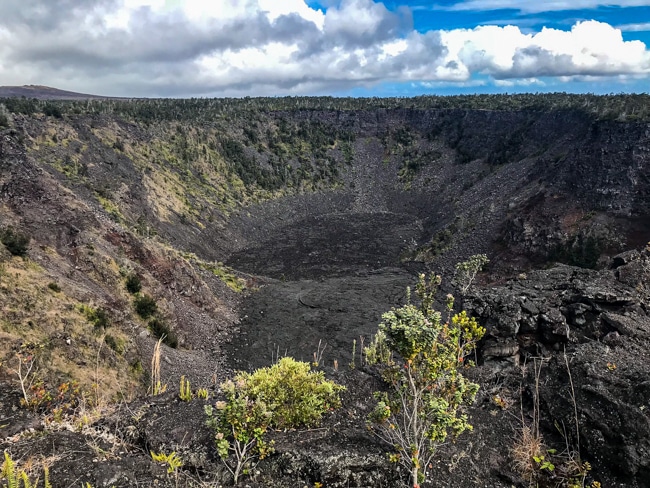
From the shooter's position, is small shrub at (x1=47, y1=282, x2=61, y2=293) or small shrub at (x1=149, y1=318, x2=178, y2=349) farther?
small shrub at (x1=149, y1=318, x2=178, y2=349)

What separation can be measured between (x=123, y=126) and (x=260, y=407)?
58.3 metres

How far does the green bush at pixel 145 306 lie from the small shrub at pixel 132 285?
42 cm

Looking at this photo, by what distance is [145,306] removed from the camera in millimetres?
22938

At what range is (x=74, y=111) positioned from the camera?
55062mm

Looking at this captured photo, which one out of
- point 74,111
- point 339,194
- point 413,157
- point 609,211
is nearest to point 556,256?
point 609,211

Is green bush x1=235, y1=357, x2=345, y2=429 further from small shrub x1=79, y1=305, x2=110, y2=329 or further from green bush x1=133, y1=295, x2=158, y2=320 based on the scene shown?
green bush x1=133, y1=295, x2=158, y2=320

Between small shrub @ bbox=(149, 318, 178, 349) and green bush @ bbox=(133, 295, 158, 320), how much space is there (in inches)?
18.9

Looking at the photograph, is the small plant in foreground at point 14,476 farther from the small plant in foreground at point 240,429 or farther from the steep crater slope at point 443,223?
the steep crater slope at point 443,223

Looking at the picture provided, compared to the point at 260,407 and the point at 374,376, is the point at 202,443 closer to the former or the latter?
the point at 260,407

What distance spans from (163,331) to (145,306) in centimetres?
162

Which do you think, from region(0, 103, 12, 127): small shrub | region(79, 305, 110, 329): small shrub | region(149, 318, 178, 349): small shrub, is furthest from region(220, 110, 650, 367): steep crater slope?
region(0, 103, 12, 127): small shrub

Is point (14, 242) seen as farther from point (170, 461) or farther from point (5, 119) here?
point (5, 119)

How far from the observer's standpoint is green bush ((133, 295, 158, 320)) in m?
22.7

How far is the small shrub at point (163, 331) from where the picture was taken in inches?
879
